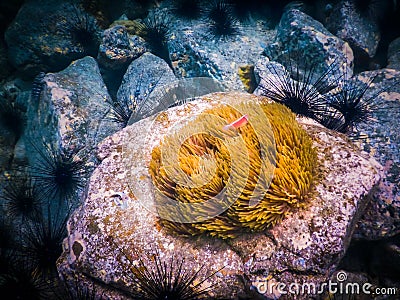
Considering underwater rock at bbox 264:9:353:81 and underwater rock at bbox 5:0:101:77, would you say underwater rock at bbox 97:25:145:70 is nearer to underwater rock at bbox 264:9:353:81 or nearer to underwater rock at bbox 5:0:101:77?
underwater rock at bbox 5:0:101:77

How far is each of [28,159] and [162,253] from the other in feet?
18.5

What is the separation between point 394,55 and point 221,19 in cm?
413

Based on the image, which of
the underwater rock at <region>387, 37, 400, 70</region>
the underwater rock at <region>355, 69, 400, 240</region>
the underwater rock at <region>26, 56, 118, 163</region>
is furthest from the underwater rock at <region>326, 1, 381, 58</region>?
the underwater rock at <region>26, 56, 118, 163</region>

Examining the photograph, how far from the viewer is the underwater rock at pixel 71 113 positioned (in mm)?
5430

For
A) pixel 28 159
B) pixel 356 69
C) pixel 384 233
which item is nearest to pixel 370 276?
pixel 384 233

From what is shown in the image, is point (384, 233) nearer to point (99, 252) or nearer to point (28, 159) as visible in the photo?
point (99, 252)

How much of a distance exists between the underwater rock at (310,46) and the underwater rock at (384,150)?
68cm

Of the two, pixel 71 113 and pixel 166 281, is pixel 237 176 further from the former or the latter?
pixel 71 113

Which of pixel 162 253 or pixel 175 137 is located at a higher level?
pixel 175 137

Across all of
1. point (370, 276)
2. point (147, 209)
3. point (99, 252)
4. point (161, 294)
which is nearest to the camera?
point (161, 294)

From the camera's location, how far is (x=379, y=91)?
4.57 m

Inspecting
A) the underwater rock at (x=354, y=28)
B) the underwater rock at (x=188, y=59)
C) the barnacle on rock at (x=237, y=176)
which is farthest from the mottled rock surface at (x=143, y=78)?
the underwater rock at (x=354, y=28)

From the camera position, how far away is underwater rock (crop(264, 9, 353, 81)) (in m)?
5.33

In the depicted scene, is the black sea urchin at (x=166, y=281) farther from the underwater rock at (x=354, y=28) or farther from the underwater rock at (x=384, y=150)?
the underwater rock at (x=354, y=28)
